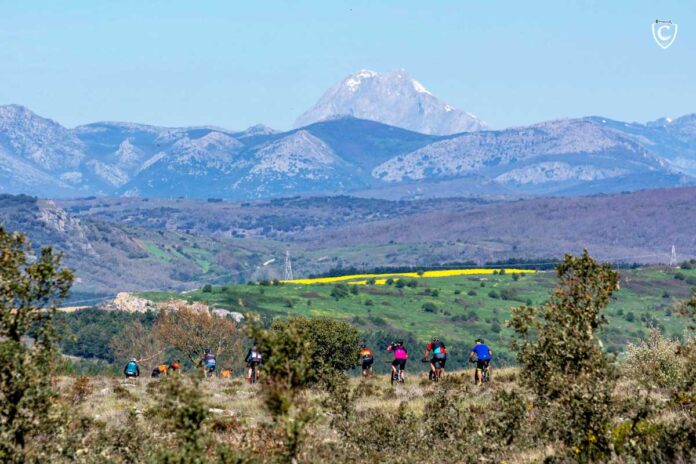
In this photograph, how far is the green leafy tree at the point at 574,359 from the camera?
19.6 metres

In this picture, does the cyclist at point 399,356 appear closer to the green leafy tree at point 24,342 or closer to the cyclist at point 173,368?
the cyclist at point 173,368

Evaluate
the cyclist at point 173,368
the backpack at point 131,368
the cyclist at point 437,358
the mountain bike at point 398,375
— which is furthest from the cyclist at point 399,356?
the backpack at point 131,368

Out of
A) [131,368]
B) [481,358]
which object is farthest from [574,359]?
[131,368]

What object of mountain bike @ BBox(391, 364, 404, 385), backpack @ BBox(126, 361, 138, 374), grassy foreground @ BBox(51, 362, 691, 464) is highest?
grassy foreground @ BBox(51, 362, 691, 464)

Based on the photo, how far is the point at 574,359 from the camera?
21016 millimetres

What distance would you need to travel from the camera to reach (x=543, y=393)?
22.5 meters

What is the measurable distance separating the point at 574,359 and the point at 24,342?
10.1 m

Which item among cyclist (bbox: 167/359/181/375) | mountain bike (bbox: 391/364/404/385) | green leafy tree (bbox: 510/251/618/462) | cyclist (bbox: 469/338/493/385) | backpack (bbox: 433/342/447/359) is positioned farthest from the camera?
mountain bike (bbox: 391/364/404/385)

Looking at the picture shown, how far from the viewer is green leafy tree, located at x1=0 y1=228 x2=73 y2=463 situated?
18.0 m

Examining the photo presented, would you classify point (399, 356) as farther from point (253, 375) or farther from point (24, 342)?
point (24, 342)

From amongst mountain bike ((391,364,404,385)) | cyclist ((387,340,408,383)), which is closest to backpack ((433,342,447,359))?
cyclist ((387,340,408,383))

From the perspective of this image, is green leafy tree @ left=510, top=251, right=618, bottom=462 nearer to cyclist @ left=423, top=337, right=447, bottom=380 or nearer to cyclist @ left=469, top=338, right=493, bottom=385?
cyclist @ left=469, top=338, right=493, bottom=385

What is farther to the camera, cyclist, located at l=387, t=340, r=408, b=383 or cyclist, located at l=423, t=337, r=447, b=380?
cyclist, located at l=387, t=340, r=408, b=383

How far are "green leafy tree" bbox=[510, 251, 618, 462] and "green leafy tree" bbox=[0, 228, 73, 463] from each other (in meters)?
8.99
